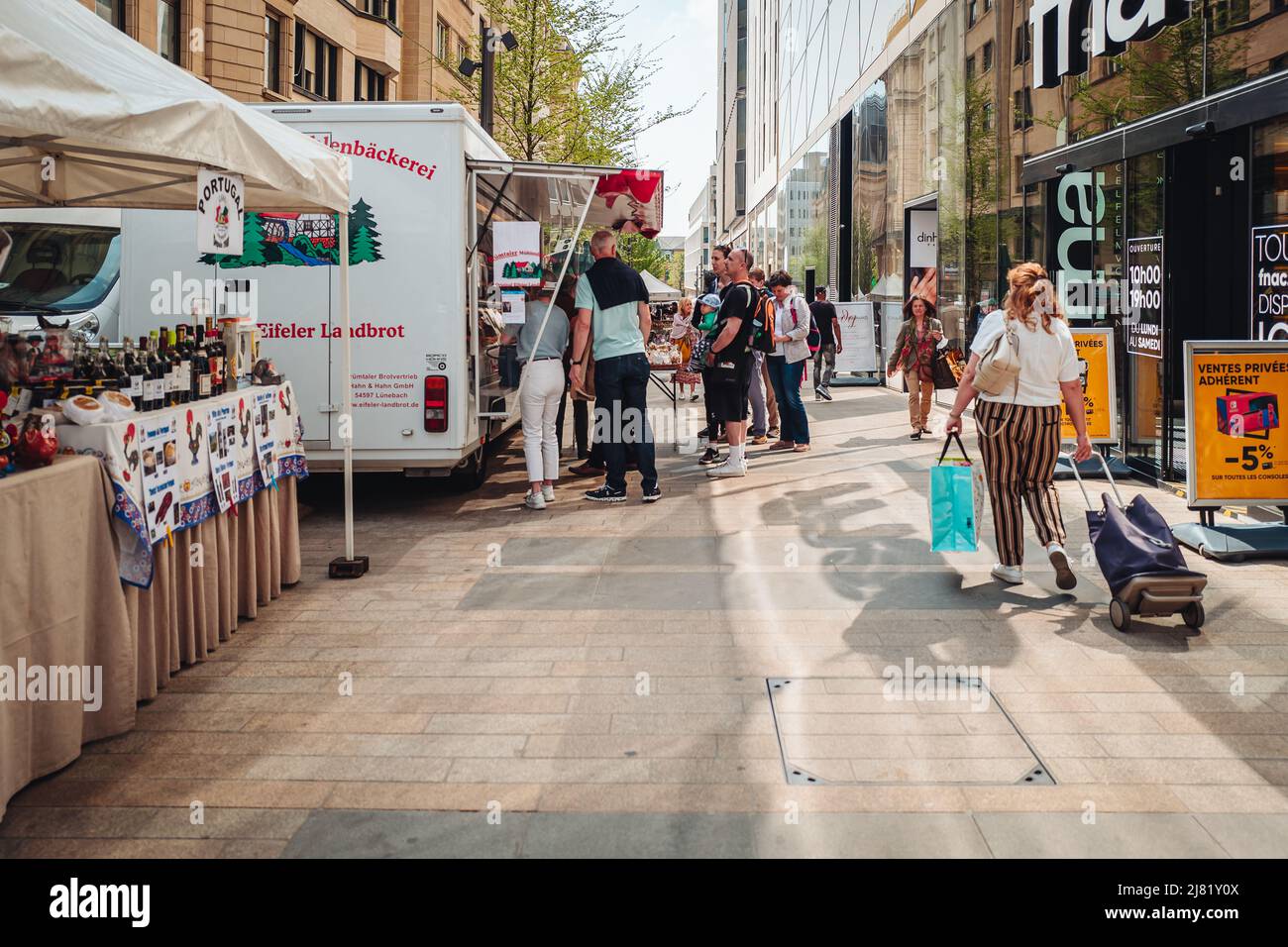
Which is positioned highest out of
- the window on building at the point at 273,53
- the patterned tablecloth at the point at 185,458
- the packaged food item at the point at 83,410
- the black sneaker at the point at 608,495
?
the window on building at the point at 273,53

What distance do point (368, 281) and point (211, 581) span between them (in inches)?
147

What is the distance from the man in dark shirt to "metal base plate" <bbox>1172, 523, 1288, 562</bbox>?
30.9 ft

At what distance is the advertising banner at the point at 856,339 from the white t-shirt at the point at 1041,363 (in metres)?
16.0

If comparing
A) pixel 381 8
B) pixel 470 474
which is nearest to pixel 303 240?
pixel 470 474

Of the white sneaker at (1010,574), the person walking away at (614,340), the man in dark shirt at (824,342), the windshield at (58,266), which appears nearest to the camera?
the white sneaker at (1010,574)

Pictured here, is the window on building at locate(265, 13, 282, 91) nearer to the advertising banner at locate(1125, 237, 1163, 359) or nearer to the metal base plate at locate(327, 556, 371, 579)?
the advertising banner at locate(1125, 237, 1163, 359)

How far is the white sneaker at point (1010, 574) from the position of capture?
711cm

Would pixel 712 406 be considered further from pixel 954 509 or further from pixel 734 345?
pixel 954 509

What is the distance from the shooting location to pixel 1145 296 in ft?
36.0

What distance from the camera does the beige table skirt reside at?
16.7 ft

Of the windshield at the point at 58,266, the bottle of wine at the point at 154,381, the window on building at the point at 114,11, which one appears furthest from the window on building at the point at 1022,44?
the window on building at the point at 114,11

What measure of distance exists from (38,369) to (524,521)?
4.63m

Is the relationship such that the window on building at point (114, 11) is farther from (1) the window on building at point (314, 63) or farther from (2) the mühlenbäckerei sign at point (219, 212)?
(2) the mühlenbäckerei sign at point (219, 212)

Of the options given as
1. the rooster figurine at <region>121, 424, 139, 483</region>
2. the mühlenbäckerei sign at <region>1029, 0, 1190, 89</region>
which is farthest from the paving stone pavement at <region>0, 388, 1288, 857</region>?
the mühlenbäckerei sign at <region>1029, 0, 1190, 89</region>
